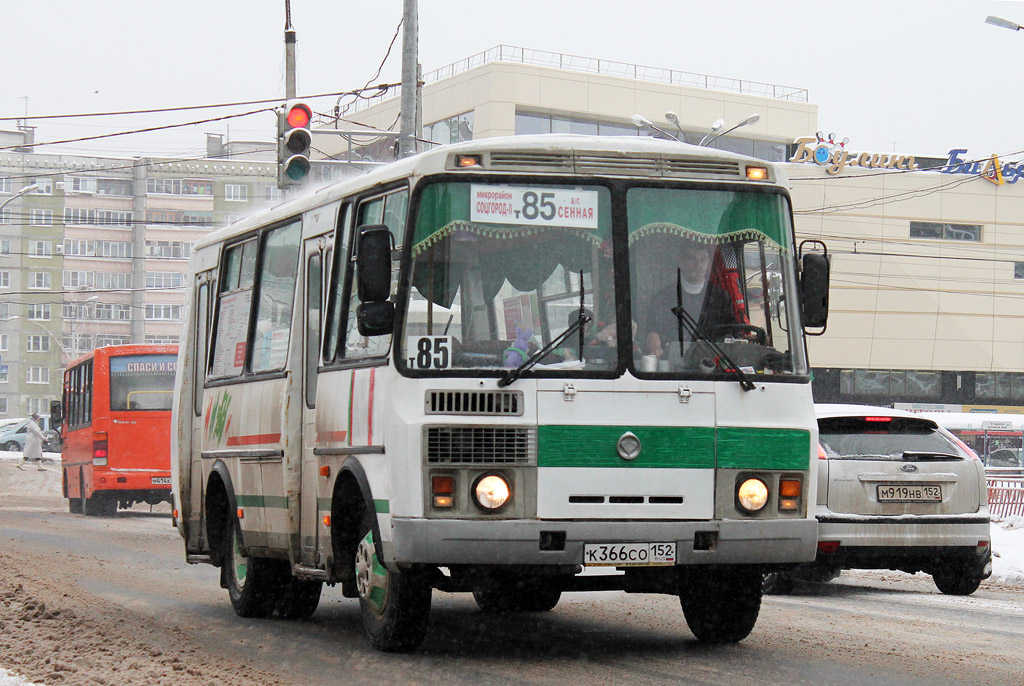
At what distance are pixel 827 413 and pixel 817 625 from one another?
2.09 meters

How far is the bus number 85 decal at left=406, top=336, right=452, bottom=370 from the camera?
841 cm

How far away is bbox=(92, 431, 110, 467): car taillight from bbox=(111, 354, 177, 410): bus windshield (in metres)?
0.65

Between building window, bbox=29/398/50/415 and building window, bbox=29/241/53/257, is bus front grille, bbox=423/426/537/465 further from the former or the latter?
building window, bbox=29/241/53/257

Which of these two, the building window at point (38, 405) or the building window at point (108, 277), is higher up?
the building window at point (108, 277)

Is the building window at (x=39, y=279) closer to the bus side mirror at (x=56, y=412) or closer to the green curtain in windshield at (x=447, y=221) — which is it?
the bus side mirror at (x=56, y=412)

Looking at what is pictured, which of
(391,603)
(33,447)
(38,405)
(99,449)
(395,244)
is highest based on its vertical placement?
(395,244)

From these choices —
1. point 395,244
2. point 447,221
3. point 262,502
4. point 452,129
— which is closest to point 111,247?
point 452,129

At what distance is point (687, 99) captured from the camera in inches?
2938

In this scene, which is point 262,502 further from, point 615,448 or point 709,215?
point 709,215

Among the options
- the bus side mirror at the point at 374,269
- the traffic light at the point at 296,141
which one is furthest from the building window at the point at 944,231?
the bus side mirror at the point at 374,269

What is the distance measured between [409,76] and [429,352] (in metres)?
15.8

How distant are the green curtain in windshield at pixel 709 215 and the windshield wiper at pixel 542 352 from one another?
0.54m

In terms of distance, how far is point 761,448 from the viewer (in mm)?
8664

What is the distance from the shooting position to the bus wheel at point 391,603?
8.71 meters
